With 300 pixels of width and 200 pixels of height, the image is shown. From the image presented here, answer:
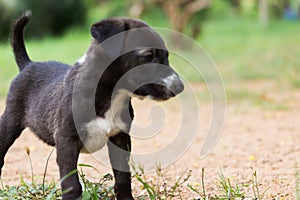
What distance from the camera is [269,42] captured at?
49.0ft

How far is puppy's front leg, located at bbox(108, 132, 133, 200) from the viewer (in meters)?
4.32

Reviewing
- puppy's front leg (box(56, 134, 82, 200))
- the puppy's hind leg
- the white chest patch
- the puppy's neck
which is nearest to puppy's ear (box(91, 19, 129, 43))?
the puppy's neck

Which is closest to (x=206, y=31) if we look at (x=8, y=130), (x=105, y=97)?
(x=8, y=130)

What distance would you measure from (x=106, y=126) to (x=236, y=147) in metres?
2.74

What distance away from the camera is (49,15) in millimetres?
19719

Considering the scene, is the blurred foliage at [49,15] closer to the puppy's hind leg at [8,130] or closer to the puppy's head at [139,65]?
the puppy's hind leg at [8,130]

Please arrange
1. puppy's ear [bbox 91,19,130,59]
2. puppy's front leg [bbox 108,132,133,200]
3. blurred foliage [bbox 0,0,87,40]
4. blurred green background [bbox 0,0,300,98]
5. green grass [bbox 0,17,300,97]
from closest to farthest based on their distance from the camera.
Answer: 1. puppy's ear [bbox 91,19,130,59]
2. puppy's front leg [bbox 108,132,133,200]
3. green grass [bbox 0,17,300,97]
4. blurred green background [bbox 0,0,300,98]
5. blurred foliage [bbox 0,0,87,40]

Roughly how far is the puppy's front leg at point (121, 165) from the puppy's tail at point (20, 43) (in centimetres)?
127

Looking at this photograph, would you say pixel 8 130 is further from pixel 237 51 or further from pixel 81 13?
pixel 81 13

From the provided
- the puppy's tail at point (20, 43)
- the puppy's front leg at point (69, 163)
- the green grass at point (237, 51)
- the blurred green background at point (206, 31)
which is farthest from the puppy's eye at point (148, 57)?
the green grass at point (237, 51)

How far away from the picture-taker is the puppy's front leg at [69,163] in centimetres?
396

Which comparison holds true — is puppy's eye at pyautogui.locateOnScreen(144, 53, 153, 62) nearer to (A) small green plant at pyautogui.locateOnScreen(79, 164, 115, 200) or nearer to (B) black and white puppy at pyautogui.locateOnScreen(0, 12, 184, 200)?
(B) black and white puppy at pyautogui.locateOnScreen(0, 12, 184, 200)

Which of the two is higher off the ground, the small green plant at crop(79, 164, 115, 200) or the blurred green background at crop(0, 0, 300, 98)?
the blurred green background at crop(0, 0, 300, 98)

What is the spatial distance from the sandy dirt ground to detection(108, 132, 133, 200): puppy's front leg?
49cm
